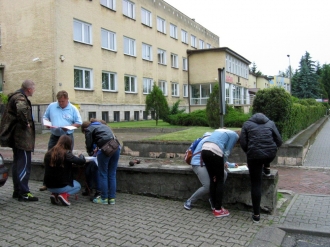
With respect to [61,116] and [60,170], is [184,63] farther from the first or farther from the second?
[60,170]

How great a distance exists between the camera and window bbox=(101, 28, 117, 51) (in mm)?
25359

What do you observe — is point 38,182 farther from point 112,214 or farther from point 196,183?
point 196,183

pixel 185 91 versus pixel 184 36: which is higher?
pixel 184 36

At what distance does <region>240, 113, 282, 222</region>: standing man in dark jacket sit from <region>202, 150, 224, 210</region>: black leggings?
423 mm

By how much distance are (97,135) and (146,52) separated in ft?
86.3

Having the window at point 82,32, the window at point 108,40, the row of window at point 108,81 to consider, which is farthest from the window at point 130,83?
the window at point 82,32

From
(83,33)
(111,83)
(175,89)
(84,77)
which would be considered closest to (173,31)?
(175,89)

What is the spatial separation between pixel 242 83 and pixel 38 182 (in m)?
39.7

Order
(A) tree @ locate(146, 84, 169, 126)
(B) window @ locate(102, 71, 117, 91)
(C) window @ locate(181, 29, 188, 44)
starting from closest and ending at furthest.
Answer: (A) tree @ locate(146, 84, 169, 126) → (B) window @ locate(102, 71, 117, 91) → (C) window @ locate(181, 29, 188, 44)

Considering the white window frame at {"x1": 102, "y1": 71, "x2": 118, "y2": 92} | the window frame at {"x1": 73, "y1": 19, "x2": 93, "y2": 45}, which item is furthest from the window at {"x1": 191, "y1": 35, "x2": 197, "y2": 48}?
the window frame at {"x1": 73, "y1": 19, "x2": 93, "y2": 45}

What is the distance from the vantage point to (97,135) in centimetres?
554

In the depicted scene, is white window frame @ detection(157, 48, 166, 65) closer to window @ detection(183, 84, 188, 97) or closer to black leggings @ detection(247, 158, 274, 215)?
window @ detection(183, 84, 188, 97)

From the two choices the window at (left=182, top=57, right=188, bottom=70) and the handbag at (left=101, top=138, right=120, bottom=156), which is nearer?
the handbag at (left=101, top=138, right=120, bottom=156)

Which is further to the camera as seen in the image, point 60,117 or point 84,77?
point 84,77
